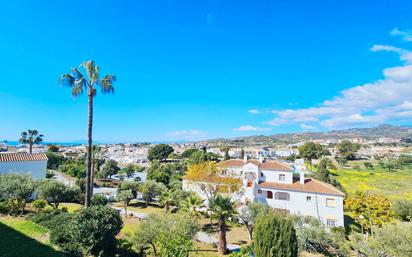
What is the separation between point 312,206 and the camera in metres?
33.5

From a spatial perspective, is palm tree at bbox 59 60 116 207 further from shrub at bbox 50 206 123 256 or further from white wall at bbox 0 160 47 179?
white wall at bbox 0 160 47 179

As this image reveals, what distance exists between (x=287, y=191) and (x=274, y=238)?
20.5 m

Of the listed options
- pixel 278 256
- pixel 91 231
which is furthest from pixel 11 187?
pixel 278 256

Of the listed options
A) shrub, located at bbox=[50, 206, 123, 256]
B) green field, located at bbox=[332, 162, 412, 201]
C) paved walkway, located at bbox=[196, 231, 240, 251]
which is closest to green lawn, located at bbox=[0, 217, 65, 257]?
shrub, located at bbox=[50, 206, 123, 256]

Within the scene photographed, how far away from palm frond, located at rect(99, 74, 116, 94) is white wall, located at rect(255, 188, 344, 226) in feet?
88.5

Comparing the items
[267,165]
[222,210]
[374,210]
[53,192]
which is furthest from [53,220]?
[374,210]

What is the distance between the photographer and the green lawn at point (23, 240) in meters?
13.3

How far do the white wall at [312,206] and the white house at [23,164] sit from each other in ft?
106

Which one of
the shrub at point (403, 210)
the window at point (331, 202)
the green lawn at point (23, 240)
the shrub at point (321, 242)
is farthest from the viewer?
the shrub at point (403, 210)

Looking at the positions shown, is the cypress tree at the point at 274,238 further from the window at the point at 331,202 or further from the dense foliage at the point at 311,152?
the dense foliage at the point at 311,152

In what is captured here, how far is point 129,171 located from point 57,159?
25.9 metres

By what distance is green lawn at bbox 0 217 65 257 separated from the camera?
43.7 ft

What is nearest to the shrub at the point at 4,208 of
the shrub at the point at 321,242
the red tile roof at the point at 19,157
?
the red tile roof at the point at 19,157

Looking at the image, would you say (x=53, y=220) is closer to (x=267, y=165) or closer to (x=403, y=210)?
(x=267, y=165)
